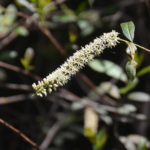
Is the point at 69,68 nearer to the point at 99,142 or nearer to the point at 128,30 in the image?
the point at 128,30

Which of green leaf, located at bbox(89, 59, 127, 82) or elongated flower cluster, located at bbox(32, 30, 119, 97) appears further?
green leaf, located at bbox(89, 59, 127, 82)

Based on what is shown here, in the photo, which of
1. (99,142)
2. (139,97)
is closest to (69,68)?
(99,142)

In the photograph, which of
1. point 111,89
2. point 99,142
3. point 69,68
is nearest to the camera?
point 69,68

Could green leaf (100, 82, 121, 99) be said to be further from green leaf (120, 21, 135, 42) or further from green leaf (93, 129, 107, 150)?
green leaf (120, 21, 135, 42)

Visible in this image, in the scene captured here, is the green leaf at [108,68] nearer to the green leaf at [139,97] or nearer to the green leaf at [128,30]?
the green leaf at [139,97]

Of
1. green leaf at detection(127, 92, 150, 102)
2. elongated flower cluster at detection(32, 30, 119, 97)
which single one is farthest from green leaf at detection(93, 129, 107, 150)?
elongated flower cluster at detection(32, 30, 119, 97)

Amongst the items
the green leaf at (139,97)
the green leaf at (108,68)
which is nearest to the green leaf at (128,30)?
the green leaf at (108,68)

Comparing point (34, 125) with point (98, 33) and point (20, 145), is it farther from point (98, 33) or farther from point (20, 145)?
point (98, 33)

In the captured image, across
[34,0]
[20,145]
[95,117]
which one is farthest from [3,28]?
[20,145]
